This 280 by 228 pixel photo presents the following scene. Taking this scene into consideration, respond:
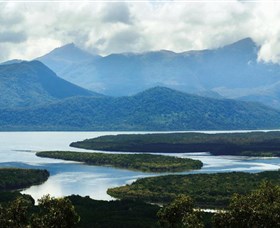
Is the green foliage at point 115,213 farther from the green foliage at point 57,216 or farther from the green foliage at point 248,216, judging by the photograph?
the green foliage at point 248,216

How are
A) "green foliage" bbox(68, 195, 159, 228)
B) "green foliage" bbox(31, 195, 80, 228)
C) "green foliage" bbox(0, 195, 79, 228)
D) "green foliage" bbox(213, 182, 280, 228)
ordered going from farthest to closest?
"green foliage" bbox(68, 195, 159, 228), "green foliage" bbox(213, 182, 280, 228), "green foliage" bbox(31, 195, 80, 228), "green foliage" bbox(0, 195, 79, 228)

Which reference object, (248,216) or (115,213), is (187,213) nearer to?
(248,216)

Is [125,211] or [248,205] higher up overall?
[248,205]

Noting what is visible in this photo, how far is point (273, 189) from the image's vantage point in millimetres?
110312

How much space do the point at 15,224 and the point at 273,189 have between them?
53116 mm

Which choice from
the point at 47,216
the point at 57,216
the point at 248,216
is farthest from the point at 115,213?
the point at 248,216

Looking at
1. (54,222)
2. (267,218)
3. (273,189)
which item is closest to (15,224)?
(54,222)

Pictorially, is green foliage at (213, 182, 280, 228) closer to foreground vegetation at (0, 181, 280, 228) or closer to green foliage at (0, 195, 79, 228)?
foreground vegetation at (0, 181, 280, 228)

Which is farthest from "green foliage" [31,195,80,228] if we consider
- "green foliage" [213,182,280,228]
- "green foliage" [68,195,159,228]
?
"green foliage" [68,195,159,228]

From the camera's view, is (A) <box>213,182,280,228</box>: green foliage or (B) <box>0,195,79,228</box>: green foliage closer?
(B) <box>0,195,79,228</box>: green foliage

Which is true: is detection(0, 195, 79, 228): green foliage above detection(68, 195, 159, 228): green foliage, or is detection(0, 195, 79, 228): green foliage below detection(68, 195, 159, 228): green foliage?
above

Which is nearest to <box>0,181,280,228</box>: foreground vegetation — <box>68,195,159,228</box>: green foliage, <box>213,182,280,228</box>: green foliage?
<box>213,182,280,228</box>: green foliage

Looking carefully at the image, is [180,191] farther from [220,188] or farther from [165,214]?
[165,214]

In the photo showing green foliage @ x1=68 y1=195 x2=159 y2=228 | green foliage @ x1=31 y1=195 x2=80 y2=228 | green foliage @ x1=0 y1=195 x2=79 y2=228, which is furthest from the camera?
green foliage @ x1=68 y1=195 x2=159 y2=228
